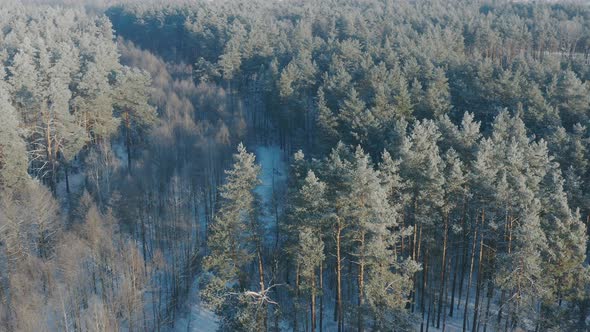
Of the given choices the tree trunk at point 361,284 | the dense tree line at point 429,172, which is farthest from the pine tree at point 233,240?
the tree trunk at point 361,284

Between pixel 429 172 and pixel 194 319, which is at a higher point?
pixel 429 172

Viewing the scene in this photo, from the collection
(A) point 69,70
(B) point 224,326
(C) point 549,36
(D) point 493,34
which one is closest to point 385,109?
(B) point 224,326

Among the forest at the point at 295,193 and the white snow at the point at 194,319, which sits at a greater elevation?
the forest at the point at 295,193

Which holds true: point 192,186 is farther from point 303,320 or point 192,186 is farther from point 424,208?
point 424,208

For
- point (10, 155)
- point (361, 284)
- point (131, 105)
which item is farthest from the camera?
point (131, 105)

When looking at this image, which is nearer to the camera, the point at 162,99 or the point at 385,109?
the point at 385,109

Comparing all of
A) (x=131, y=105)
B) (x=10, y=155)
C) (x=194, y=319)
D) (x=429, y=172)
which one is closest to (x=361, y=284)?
(x=429, y=172)

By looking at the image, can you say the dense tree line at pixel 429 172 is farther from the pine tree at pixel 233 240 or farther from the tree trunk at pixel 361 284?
the pine tree at pixel 233 240

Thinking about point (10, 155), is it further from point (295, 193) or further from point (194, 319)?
point (295, 193)

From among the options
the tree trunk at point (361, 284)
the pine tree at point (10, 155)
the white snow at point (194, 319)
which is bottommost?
the white snow at point (194, 319)
